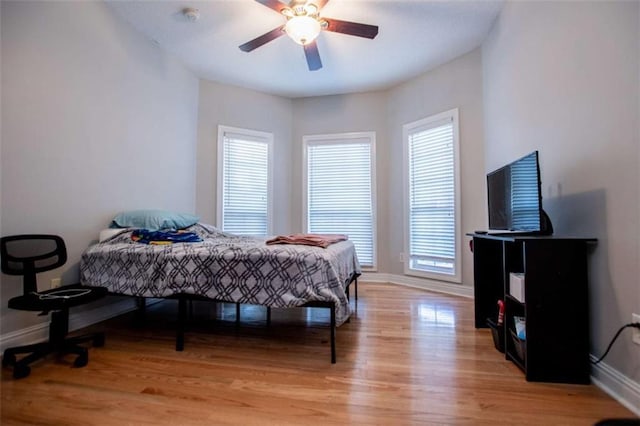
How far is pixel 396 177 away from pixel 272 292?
2.88 m

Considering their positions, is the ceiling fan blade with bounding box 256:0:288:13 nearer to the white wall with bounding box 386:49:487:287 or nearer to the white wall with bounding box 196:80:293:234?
the white wall with bounding box 196:80:293:234

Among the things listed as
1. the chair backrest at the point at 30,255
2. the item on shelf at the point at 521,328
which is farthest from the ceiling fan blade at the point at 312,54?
the item on shelf at the point at 521,328

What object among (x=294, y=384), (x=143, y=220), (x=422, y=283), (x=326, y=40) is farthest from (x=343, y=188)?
(x=294, y=384)

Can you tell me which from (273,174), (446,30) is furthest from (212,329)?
(446,30)

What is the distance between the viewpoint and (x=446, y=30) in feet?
9.82

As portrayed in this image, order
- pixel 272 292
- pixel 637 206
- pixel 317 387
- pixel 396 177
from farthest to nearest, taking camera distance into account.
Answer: pixel 396 177 < pixel 272 292 < pixel 317 387 < pixel 637 206

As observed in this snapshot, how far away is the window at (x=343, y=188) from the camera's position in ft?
14.4

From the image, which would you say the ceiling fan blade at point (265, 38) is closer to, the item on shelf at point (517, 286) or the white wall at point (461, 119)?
the white wall at point (461, 119)

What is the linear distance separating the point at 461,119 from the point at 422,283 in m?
2.09

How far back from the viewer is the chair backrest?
1.86 meters

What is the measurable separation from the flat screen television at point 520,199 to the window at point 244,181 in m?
2.97

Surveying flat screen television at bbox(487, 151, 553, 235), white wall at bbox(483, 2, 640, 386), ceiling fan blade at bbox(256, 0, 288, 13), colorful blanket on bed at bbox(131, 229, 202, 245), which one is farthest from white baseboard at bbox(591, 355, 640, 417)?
ceiling fan blade at bbox(256, 0, 288, 13)

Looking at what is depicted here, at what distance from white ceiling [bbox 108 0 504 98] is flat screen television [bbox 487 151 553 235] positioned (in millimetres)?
1657

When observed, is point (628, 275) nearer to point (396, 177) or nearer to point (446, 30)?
point (446, 30)
